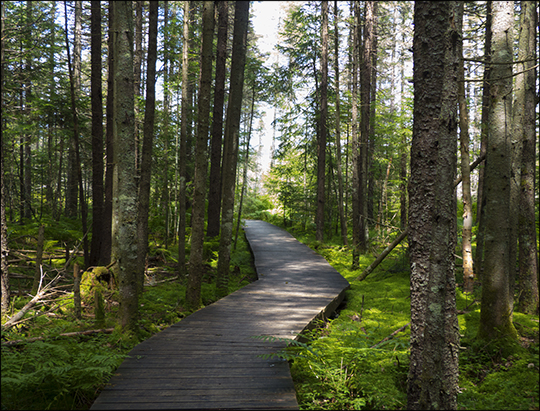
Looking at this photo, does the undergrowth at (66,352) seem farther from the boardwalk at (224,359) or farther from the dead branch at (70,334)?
the boardwalk at (224,359)

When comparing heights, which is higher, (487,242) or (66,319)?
(487,242)

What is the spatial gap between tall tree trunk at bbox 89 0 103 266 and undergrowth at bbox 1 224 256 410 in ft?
6.49

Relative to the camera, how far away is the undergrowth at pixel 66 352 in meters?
3.40

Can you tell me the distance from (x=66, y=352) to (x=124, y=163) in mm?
2780

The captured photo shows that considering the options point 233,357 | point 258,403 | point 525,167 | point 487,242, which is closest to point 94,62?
point 233,357

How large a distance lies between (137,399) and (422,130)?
13.6 feet

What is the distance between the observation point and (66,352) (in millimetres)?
3973

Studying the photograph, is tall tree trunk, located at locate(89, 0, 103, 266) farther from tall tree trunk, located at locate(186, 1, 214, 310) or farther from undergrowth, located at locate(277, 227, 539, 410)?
undergrowth, located at locate(277, 227, 539, 410)

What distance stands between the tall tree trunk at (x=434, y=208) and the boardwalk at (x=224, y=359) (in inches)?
57.7

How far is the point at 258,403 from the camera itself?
11.2 feet

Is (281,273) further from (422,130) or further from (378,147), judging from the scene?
(378,147)

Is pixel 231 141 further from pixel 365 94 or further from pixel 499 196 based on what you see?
pixel 365 94

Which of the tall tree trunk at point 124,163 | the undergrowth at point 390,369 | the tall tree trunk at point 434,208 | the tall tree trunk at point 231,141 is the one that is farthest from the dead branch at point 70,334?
the tall tree trunk at point 434,208

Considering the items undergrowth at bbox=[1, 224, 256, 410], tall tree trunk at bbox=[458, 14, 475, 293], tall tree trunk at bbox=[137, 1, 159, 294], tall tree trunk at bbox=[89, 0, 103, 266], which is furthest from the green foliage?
tall tree trunk at bbox=[458, 14, 475, 293]
